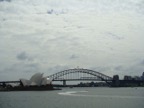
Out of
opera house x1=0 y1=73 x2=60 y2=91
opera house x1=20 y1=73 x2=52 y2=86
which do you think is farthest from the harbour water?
opera house x1=20 y1=73 x2=52 y2=86

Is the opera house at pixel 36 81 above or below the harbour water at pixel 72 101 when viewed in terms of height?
above

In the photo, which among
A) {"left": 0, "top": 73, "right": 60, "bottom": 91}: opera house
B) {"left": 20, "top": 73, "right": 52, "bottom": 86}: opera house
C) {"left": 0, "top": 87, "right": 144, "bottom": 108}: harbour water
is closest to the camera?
{"left": 0, "top": 87, "right": 144, "bottom": 108}: harbour water

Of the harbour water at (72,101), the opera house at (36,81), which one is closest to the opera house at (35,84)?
the opera house at (36,81)

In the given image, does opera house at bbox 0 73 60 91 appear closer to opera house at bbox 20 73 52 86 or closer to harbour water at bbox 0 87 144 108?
opera house at bbox 20 73 52 86

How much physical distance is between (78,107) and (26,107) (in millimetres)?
7809

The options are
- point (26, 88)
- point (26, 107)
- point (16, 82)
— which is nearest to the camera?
point (26, 107)

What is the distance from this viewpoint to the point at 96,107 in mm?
49844

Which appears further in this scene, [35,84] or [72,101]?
[35,84]

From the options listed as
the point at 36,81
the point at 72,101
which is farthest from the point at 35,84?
the point at 72,101

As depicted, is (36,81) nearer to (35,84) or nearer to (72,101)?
(35,84)

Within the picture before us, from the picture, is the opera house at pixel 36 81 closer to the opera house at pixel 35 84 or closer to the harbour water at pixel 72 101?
the opera house at pixel 35 84

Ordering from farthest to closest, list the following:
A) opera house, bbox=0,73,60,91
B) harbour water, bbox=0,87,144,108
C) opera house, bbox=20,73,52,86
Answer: opera house, bbox=20,73,52,86 < opera house, bbox=0,73,60,91 < harbour water, bbox=0,87,144,108

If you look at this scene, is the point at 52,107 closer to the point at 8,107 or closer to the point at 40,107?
the point at 40,107

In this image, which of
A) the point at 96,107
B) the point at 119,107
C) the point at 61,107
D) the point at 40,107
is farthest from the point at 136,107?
the point at 40,107
